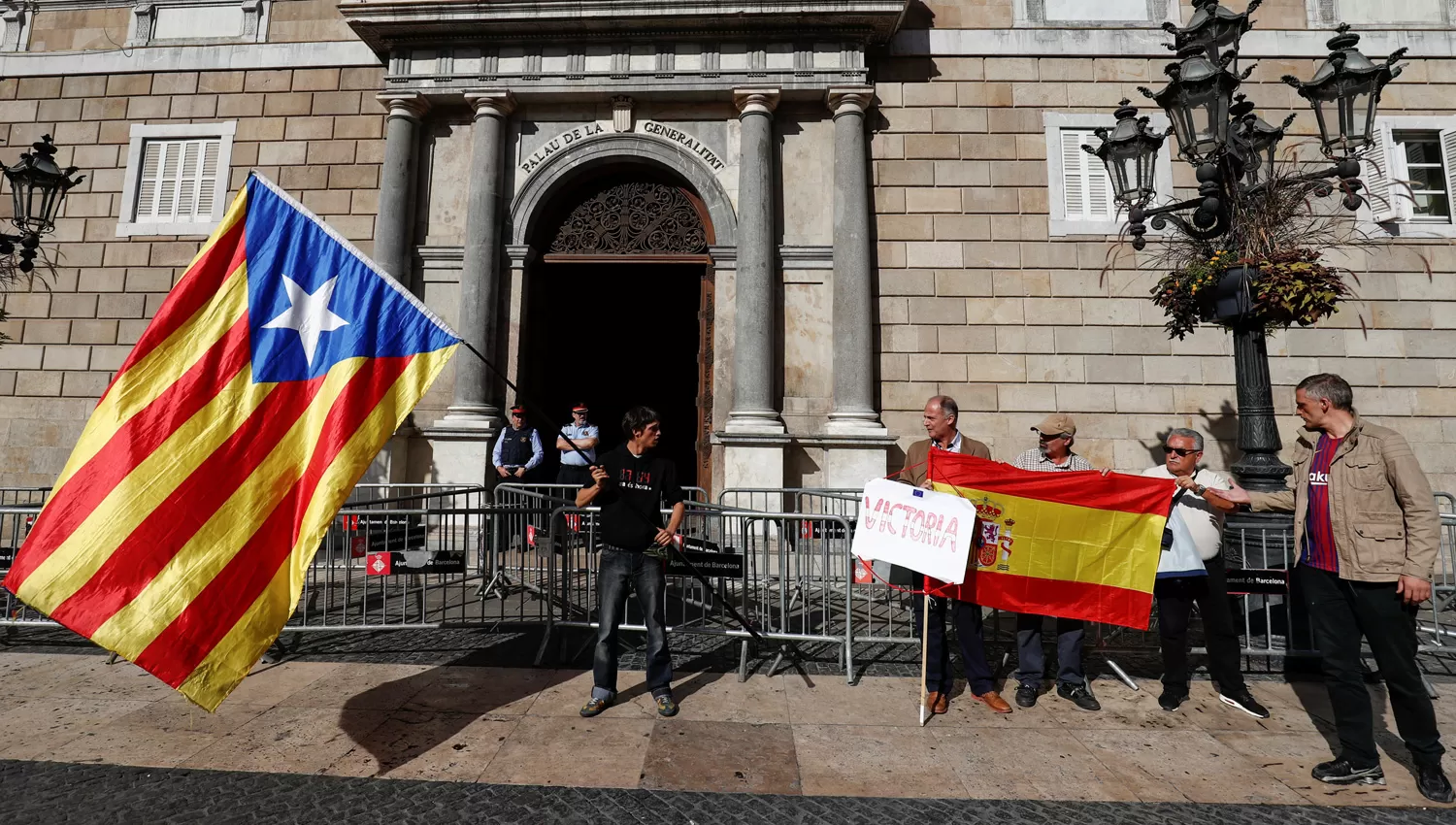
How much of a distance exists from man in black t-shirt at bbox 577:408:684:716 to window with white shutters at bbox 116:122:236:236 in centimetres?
1040

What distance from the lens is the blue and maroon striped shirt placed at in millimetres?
3629

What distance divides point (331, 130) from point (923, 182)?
920 centimetres

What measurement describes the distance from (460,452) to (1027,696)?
24.9ft

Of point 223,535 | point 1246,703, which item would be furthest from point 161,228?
point 1246,703

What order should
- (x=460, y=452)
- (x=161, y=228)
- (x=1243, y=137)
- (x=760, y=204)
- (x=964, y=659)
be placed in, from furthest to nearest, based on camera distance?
(x=161, y=228), (x=760, y=204), (x=460, y=452), (x=1243, y=137), (x=964, y=659)

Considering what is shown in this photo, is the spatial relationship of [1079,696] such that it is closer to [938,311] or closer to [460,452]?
[938,311]

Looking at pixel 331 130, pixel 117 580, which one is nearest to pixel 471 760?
pixel 117 580

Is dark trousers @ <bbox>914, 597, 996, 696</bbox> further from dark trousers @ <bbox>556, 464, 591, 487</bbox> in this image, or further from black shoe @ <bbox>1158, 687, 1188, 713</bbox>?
dark trousers @ <bbox>556, 464, 591, 487</bbox>

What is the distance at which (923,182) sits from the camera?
10328 millimetres

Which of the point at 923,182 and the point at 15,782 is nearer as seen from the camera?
the point at 15,782

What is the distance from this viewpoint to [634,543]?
13.9 feet

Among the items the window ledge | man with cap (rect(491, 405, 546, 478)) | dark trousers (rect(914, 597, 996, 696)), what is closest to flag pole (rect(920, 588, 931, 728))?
dark trousers (rect(914, 597, 996, 696))

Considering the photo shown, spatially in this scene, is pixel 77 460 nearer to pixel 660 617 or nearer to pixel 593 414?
pixel 660 617

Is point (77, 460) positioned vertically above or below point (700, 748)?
above
